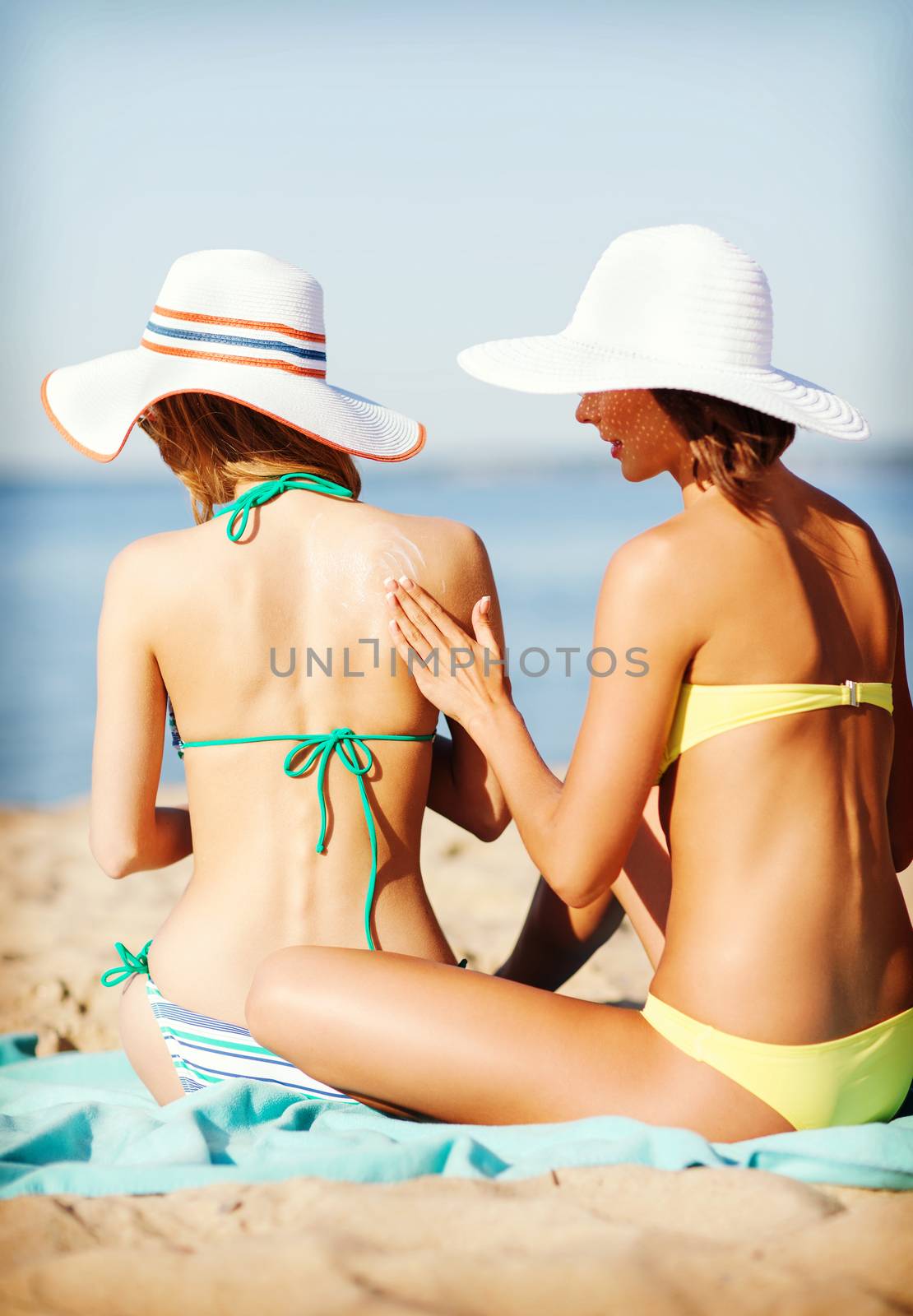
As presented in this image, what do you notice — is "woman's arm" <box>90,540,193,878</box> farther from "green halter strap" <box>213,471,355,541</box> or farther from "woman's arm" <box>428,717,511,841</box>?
"woman's arm" <box>428,717,511,841</box>

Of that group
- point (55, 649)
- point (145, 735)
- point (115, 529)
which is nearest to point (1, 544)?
point (115, 529)

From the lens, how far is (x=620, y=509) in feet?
76.4

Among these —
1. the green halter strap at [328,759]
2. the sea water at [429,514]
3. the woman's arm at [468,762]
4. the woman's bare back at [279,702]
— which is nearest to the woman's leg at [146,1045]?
the woman's bare back at [279,702]

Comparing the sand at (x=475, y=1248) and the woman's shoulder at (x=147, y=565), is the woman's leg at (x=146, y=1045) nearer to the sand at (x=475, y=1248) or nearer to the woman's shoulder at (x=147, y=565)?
the sand at (x=475, y=1248)

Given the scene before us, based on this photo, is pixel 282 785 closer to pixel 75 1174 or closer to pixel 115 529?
pixel 75 1174

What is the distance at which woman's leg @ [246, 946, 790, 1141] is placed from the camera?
224 centimetres

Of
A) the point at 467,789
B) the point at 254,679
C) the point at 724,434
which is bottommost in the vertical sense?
the point at 467,789

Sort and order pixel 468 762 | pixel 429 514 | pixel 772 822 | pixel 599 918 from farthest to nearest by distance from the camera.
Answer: pixel 429 514, pixel 599 918, pixel 468 762, pixel 772 822

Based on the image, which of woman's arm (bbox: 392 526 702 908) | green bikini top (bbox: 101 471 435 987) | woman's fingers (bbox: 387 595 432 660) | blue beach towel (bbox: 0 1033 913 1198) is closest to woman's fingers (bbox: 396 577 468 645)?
woman's fingers (bbox: 387 595 432 660)

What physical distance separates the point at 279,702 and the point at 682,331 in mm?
1005

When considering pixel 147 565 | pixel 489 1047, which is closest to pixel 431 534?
pixel 147 565

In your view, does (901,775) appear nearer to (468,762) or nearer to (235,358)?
(468,762)

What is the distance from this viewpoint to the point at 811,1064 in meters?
2.22

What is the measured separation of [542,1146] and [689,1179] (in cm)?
27
